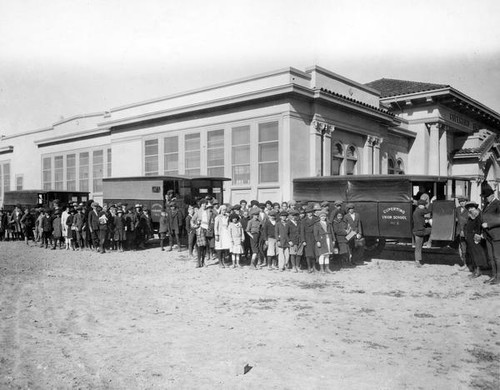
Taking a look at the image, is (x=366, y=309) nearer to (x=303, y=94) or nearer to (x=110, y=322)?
(x=110, y=322)

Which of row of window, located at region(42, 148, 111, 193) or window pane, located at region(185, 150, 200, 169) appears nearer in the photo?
window pane, located at region(185, 150, 200, 169)

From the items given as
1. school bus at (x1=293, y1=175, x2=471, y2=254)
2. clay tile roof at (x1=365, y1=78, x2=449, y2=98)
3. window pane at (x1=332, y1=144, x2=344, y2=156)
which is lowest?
school bus at (x1=293, y1=175, x2=471, y2=254)

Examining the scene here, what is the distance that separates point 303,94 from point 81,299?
495 inches

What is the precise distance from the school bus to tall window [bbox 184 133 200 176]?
8689 millimetres

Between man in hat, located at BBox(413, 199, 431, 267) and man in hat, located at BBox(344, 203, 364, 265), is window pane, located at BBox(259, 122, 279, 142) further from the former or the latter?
man in hat, located at BBox(413, 199, 431, 267)

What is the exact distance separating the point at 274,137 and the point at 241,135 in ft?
5.79

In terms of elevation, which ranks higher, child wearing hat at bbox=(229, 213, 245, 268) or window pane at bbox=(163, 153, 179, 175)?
window pane at bbox=(163, 153, 179, 175)

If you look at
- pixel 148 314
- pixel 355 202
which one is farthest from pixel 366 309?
pixel 355 202

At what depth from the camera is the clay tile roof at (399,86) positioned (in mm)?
25938

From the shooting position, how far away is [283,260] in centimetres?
1159

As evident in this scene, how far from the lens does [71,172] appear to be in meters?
29.1

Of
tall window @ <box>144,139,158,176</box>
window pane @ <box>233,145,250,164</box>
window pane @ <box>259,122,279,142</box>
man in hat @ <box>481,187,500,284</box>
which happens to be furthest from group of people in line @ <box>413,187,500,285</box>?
tall window @ <box>144,139,158,176</box>

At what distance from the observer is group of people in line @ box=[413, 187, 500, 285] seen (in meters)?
9.32

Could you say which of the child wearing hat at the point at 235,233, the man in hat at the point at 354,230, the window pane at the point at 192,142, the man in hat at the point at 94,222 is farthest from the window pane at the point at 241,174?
the child wearing hat at the point at 235,233
